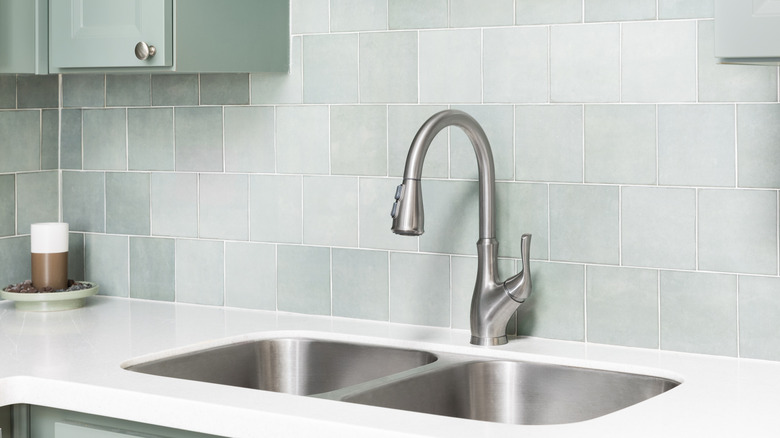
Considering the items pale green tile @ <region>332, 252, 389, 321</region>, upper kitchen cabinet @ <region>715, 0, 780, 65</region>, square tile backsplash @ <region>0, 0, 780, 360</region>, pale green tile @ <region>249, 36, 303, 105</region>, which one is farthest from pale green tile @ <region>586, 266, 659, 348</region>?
pale green tile @ <region>249, 36, 303, 105</region>

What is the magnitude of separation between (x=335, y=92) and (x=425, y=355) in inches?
25.1

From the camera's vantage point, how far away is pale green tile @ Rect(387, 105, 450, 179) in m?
2.19

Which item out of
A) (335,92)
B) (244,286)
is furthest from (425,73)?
(244,286)

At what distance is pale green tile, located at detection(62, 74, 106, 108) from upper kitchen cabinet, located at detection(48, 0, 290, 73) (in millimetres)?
318

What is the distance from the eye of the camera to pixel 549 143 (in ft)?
6.78

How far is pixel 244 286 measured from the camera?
2.45 metres

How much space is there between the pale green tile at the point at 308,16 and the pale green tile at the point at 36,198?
2.64 feet

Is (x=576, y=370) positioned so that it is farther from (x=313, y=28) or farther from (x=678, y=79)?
(x=313, y=28)

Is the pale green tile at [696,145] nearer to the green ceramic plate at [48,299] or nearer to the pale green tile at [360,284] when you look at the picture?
the pale green tile at [360,284]

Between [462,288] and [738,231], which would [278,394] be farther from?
[738,231]

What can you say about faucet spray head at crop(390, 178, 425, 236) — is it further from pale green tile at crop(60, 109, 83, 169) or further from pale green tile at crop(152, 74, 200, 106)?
pale green tile at crop(60, 109, 83, 169)

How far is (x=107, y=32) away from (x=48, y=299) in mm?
634

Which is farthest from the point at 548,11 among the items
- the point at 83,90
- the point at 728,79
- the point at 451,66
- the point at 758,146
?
the point at 83,90

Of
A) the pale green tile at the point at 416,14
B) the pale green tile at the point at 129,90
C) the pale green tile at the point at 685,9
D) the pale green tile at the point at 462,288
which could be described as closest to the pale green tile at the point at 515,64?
the pale green tile at the point at 416,14
